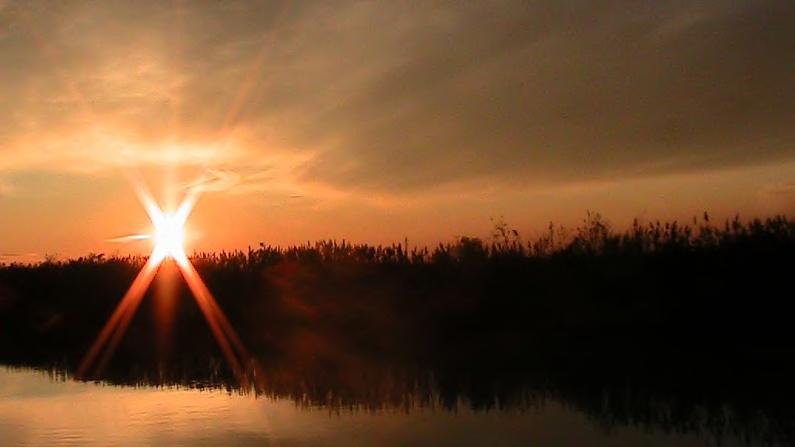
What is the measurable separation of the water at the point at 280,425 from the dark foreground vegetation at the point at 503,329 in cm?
38

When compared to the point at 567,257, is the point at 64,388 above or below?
below

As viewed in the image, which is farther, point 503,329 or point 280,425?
point 503,329

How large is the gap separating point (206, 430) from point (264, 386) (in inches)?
112

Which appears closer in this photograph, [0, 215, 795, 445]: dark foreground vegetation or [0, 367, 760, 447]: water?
[0, 367, 760, 447]: water

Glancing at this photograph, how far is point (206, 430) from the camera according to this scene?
28.0 ft

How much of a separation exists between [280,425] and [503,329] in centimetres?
737

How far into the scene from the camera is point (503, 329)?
15625 millimetres

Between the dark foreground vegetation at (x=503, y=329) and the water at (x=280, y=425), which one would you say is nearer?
the water at (x=280, y=425)

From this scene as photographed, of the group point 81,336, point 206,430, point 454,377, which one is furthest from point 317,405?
point 81,336

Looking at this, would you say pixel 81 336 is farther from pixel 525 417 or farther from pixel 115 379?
pixel 525 417

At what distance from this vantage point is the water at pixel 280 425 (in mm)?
7988

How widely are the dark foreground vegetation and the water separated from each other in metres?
0.38

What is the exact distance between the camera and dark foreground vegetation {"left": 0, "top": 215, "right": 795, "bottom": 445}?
1017 cm

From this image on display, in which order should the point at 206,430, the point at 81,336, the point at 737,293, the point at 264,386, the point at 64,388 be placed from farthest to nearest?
1. the point at 81,336
2. the point at 737,293
3. the point at 64,388
4. the point at 264,386
5. the point at 206,430
